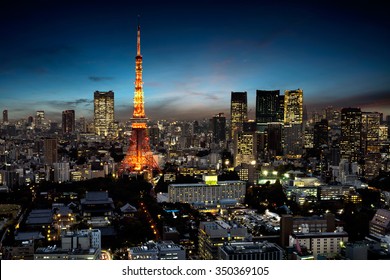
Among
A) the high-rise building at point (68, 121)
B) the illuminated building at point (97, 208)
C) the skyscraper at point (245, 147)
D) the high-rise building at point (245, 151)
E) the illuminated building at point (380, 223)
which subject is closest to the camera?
the high-rise building at point (68, 121)

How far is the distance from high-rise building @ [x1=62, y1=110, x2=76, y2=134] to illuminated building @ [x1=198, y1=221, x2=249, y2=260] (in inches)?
60.2

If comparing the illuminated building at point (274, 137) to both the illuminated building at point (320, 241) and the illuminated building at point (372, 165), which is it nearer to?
the illuminated building at point (372, 165)

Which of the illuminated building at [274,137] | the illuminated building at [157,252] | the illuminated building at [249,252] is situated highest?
the illuminated building at [274,137]

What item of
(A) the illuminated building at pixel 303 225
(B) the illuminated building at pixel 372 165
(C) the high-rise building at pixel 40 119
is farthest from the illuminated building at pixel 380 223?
(B) the illuminated building at pixel 372 165

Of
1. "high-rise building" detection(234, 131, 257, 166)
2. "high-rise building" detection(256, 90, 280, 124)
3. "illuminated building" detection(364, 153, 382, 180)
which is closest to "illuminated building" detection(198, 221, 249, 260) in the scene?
"high-rise building" detection(256, 90, 280, 124)

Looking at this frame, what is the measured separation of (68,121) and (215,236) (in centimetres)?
173

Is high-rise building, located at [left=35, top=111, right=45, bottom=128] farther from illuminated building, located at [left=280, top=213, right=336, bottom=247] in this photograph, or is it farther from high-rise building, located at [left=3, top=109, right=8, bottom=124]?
illuminated building, located at [left=280, top=213, right=336, bottom=247]

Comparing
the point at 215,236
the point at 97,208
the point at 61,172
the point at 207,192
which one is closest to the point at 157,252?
the point at 215,236

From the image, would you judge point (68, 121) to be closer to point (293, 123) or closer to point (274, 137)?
point (293, 123)

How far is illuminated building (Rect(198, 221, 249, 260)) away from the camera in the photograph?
3.67 m

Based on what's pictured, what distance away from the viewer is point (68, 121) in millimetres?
4391

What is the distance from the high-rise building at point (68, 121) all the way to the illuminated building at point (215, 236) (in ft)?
5.02

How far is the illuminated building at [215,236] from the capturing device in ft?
12.0

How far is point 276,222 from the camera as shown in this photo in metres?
5.59
